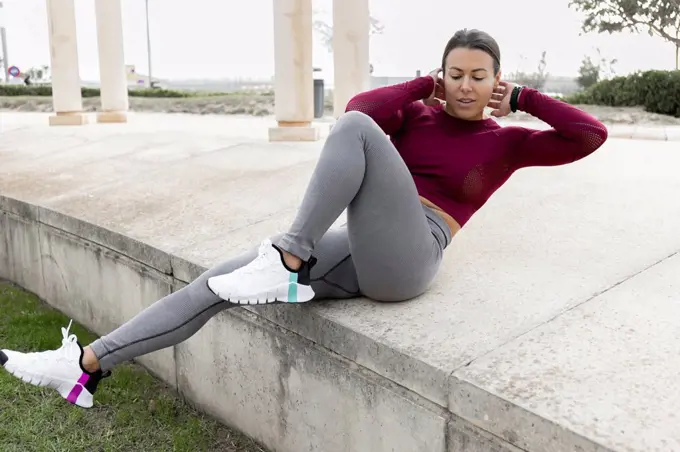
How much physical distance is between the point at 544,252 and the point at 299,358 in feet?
4.36

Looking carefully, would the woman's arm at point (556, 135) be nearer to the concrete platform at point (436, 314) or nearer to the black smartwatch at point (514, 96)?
the black smartwatch at point (514, 96)

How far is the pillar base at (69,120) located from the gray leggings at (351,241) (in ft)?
33.9

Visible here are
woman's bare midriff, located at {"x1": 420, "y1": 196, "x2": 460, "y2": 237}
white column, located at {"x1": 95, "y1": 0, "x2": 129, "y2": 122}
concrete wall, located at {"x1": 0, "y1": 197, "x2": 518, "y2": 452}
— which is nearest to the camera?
concrete wall, located at {"x1": 0, "y1": 197, "x2": 518, "y2": 452}

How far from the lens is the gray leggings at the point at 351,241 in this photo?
99.7 inches

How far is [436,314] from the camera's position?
2.66 m

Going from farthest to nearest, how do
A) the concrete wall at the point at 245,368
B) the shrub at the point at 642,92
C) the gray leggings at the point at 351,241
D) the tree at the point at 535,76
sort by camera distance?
the tree at the point at 535,76, the shrub at the point at 642,92, the gray leggings at the point at 351,241, the concrete wall at the point at 245,368

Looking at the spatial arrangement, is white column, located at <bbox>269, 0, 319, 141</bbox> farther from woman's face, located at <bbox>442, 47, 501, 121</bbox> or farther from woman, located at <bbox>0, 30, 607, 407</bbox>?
woman's face, located at <bbox>442, 47, 501, 121</bbox>

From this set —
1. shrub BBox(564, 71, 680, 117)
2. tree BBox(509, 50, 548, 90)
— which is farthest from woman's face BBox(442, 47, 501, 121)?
tree BBox(509, 50, 548, 90)

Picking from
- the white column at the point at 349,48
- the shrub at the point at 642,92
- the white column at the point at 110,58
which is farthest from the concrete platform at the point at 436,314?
the shrub at the point at 642,92

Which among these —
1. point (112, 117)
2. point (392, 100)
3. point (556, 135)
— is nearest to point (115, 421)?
point (392, 100)

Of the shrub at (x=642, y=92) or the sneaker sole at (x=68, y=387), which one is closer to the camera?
the sneaker sole at (x=68, y=387)

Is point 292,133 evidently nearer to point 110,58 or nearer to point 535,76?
point 110,58

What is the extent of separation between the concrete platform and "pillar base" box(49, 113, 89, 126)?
22.1ft

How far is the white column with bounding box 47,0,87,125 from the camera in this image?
40.1 feet
